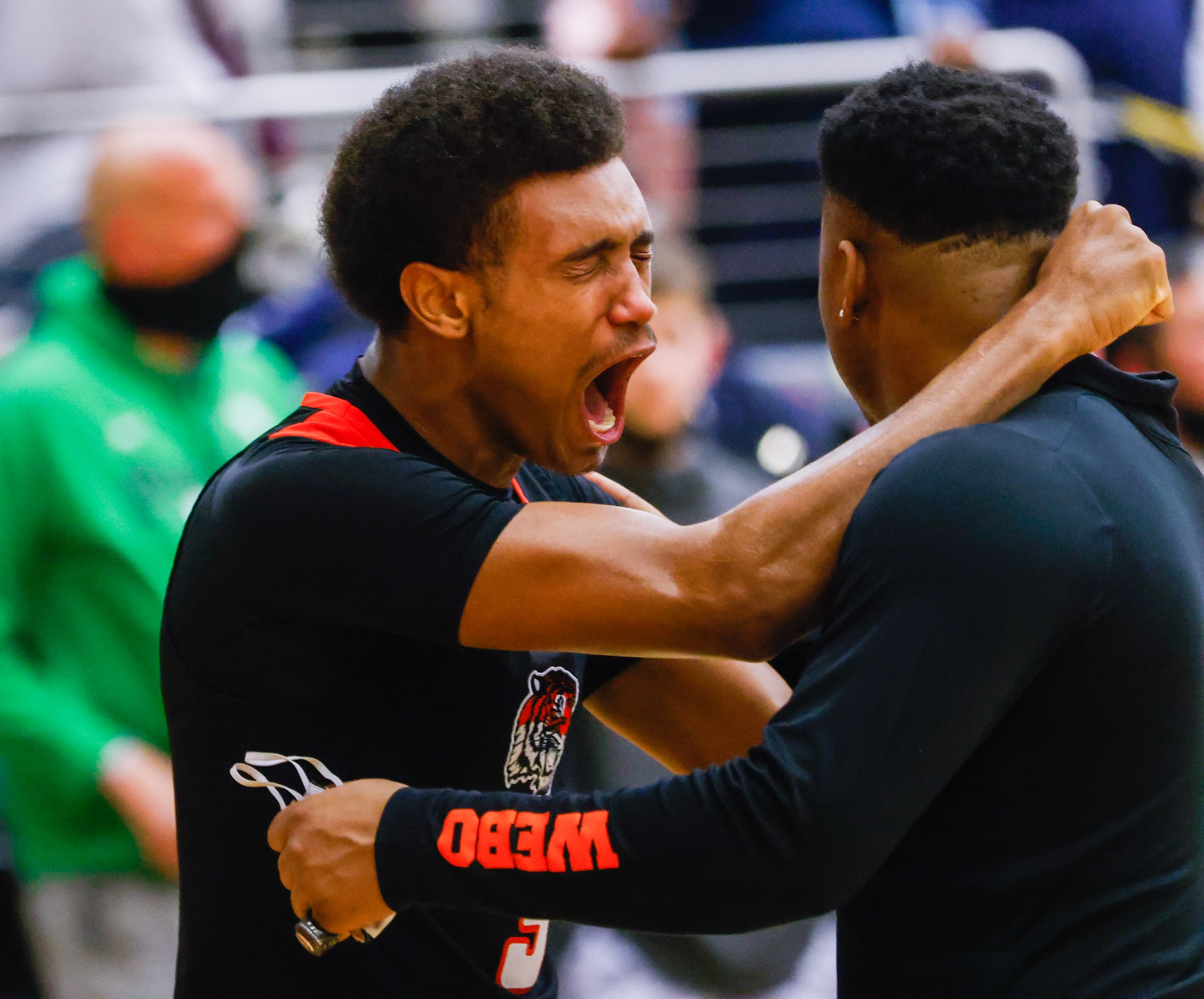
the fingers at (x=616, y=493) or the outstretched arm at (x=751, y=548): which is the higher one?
the outstretched arm at (x=751, y=548)

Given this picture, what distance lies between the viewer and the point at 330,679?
82.0 inches

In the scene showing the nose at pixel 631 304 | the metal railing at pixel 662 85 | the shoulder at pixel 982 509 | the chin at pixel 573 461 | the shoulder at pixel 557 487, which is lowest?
the shoulder at pixel 557 487

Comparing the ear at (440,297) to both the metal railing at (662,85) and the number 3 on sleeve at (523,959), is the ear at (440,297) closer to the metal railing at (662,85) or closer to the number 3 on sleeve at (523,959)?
the number 3 on sleeve at (523,959)

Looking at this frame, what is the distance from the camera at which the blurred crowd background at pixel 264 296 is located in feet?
12.0

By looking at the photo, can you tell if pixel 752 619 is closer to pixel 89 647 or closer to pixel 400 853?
pixel 400 853

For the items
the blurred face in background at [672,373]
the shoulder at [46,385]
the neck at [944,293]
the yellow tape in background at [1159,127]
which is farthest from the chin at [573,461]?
the yellow tape in background at [1159,127]

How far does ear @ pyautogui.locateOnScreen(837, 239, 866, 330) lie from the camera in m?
2.09

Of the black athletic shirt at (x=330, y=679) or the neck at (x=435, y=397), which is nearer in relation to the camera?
the black athletic shirt at (x=330, y=679)

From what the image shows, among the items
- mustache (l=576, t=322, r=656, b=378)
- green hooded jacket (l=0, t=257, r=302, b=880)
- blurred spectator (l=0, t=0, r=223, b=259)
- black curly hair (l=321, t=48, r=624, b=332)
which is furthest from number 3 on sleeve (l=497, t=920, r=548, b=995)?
blurred spectator (l=0, t=0, r=223, b=259)

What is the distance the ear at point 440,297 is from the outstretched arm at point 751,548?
0.34 metres

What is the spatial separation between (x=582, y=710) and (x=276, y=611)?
5.83 ft

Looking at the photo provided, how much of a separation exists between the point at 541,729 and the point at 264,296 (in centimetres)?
262

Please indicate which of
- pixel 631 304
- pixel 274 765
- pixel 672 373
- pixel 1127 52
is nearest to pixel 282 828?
pixel 274 765

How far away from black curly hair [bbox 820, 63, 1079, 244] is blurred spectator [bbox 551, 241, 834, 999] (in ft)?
5.29
